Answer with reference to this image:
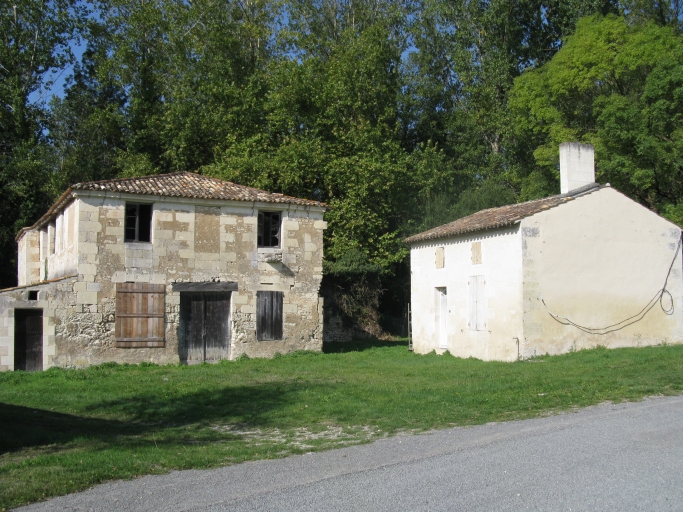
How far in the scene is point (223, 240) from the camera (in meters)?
20.4

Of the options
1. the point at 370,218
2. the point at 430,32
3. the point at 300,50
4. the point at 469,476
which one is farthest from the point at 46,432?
the point at 430,32

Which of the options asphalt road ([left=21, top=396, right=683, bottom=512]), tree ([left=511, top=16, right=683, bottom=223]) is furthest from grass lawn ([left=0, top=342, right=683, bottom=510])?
tree ([left=511, top=16, right=683, bottom=223])

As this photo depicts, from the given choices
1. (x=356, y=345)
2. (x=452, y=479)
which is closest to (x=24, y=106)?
(x=356, y=345)

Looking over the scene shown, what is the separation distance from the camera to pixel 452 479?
667cm

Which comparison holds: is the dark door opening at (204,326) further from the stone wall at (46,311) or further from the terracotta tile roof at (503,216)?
the terracotta tile roof at (503,216)

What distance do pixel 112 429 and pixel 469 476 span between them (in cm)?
614

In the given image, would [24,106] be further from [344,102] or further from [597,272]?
[597,272]

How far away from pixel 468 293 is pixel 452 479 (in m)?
12.8

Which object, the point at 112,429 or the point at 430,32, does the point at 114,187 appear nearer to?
the point at 112,429

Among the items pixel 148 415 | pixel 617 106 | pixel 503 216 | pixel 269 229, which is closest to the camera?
pixel 148 415

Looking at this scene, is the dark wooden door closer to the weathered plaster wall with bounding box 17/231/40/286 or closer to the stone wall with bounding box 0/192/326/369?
the stone wall with bounding box 0/192/326/369

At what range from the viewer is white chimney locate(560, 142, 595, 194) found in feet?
62.6

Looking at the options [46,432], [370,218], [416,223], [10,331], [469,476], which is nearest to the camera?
[469,476]

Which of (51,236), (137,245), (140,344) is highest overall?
(51,236)
